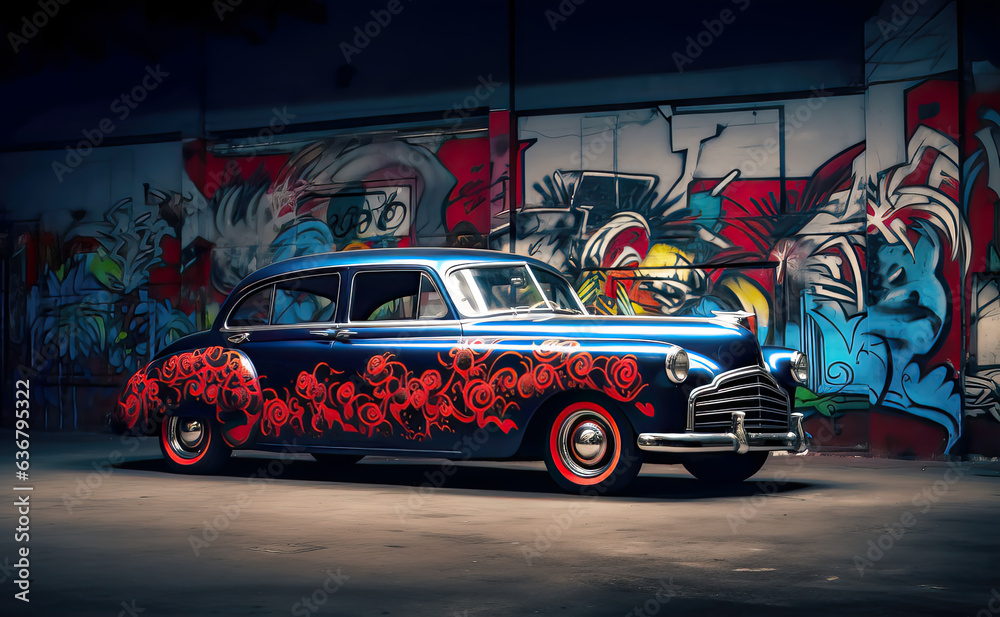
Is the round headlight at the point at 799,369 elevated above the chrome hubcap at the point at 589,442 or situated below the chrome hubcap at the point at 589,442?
above

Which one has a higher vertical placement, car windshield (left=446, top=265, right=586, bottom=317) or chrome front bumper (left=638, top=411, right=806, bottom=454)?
car windshield (left=446, top=265, right=586, bottom=317)

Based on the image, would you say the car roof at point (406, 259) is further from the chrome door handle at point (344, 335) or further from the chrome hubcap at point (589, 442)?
the chrome hubcap at point (589, 442)

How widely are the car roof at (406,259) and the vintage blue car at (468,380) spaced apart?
0.02 m

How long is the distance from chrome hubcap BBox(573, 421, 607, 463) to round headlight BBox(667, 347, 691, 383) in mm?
696

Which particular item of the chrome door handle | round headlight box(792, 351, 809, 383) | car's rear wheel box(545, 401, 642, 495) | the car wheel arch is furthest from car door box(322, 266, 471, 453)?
round headlight box(792, 351, 809, 383)

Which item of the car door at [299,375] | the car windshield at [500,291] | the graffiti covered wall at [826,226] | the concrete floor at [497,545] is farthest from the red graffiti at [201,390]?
the graffiti covered wall at [826,226]

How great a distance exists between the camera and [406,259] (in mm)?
10094

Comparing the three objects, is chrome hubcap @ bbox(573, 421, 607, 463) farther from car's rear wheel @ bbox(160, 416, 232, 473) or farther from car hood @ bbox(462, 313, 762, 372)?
car's rear wheel @ bbox(160, 416, 232, 473)

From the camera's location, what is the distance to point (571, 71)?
1485cm

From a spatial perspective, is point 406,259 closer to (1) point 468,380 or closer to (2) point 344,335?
(2) point 344,335

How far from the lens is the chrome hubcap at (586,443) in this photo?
903cm

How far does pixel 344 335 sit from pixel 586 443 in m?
2.23

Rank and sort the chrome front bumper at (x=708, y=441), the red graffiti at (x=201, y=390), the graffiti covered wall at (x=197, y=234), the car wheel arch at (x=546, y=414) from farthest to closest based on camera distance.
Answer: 1. the graffiti covered wall at (x=197, y=234)
2. the red graffiti at (x=201, y=390)
3. the car wheel arch at (x=546, y=414)
4. the chrome front bumper at (x=708, y=441)

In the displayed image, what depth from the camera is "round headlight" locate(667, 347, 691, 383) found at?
8727mm
